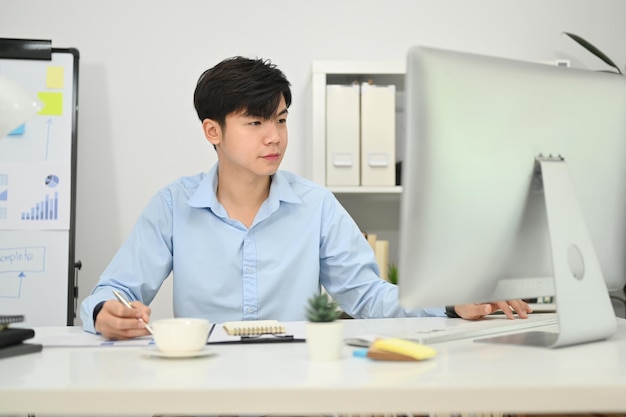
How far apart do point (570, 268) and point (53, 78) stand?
86.5 inches

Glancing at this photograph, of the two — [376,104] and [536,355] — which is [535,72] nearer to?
[536,355]

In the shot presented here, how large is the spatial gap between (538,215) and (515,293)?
0.45 ft

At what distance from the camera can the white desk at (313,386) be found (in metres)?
0.83

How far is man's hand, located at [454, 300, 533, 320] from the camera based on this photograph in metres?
1.51

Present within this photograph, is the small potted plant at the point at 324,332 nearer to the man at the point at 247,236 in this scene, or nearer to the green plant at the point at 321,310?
the green plant at the point at 321,310

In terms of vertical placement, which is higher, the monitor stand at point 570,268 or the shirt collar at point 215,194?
the shirt collar at point 215,194

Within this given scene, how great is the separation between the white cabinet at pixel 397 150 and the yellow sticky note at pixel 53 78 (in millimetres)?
991

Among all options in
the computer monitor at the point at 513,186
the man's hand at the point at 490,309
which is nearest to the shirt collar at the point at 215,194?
the man's hand at the point at 490,309

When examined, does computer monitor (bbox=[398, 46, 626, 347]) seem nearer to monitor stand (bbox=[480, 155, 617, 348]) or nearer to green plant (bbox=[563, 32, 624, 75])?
monitor stand (bbox=[480, 155, 617, 348])

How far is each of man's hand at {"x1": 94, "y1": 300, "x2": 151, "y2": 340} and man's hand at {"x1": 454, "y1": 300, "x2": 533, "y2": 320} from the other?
0.67 m

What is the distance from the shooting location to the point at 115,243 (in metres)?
2.89

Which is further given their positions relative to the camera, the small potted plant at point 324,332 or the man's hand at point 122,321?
the man's hand at point 122,321

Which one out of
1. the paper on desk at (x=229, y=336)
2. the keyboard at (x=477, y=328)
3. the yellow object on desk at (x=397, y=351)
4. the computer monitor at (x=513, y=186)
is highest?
the computer monitor at (x=513, y=186)

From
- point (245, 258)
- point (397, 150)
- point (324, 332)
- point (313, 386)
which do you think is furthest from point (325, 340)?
point (397, 150)
